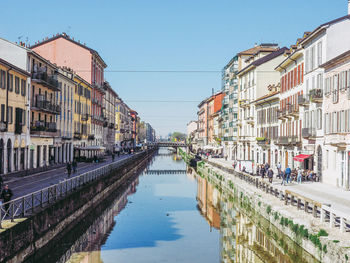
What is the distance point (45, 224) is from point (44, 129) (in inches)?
1120

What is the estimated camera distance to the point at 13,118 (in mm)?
39812

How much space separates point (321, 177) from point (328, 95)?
22.5 ft

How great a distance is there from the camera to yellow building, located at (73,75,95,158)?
6562 centimetres

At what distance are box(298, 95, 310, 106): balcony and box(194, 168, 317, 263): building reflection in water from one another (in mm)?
10659

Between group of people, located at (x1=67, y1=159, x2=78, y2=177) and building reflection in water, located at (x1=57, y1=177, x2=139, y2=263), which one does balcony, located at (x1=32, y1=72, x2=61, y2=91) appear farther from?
building reflection in water, located at (x1=57, y1=177, x2=139, y2=263)

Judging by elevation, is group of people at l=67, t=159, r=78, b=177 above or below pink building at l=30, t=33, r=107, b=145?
below

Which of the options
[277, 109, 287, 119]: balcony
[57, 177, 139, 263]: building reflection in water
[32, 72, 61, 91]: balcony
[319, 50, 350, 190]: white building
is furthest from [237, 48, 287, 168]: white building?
[57, 177, 139, 263]: building reflection in water

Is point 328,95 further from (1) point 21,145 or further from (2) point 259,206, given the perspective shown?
(1) point 21,145

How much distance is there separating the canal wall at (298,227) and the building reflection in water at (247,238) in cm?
21

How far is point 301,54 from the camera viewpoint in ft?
144

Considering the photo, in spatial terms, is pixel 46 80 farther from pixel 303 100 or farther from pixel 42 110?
pixel 303 100

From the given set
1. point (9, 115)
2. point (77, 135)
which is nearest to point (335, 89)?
point (9, 115)

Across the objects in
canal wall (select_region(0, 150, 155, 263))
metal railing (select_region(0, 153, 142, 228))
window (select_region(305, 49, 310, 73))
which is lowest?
canal wall (select_region(0, 150, 155, 263))

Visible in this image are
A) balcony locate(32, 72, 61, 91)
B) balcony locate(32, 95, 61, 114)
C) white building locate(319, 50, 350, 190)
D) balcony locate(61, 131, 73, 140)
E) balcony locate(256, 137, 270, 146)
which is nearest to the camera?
white building locate(319, 50, 350, 190)
